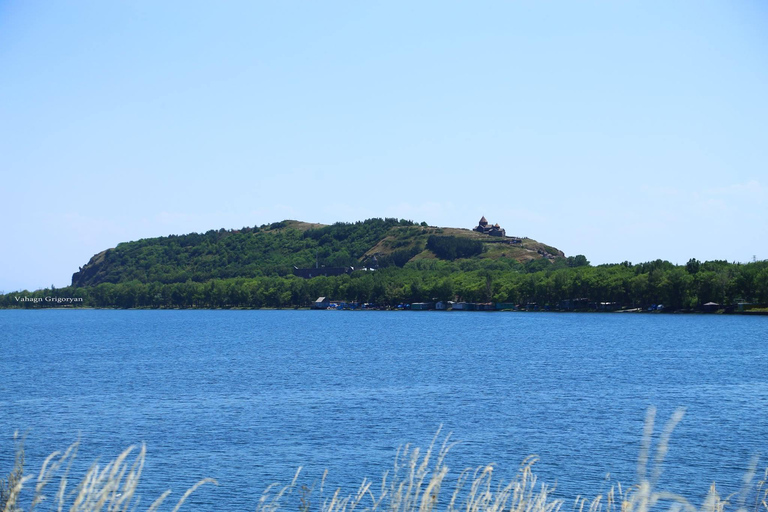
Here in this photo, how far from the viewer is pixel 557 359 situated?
80.9 meters

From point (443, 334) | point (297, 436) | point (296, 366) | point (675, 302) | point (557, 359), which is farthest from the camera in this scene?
point (675, 302)

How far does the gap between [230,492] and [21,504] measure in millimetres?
7008

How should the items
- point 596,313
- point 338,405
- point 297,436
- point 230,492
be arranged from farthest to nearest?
point 596,313, point 338,405, point 297,436, point 230,492

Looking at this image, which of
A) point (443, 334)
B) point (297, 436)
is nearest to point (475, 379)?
point (297, 436)

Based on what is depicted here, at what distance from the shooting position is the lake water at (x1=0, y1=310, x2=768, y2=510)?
3238 centimetres

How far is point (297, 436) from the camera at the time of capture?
38156 mm

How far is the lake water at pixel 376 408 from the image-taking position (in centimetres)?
3238

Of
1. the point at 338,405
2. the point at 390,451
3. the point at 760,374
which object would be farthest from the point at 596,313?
the point at 390,451

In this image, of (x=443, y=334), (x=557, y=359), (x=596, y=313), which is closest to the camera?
(x=557, y=359)

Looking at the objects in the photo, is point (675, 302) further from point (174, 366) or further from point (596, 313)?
point (174, 366)

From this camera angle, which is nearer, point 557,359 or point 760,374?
point 760,374

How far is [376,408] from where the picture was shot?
46.9 metres

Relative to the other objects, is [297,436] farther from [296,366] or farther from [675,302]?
[675,302]

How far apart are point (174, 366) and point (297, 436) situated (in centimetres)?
3969
